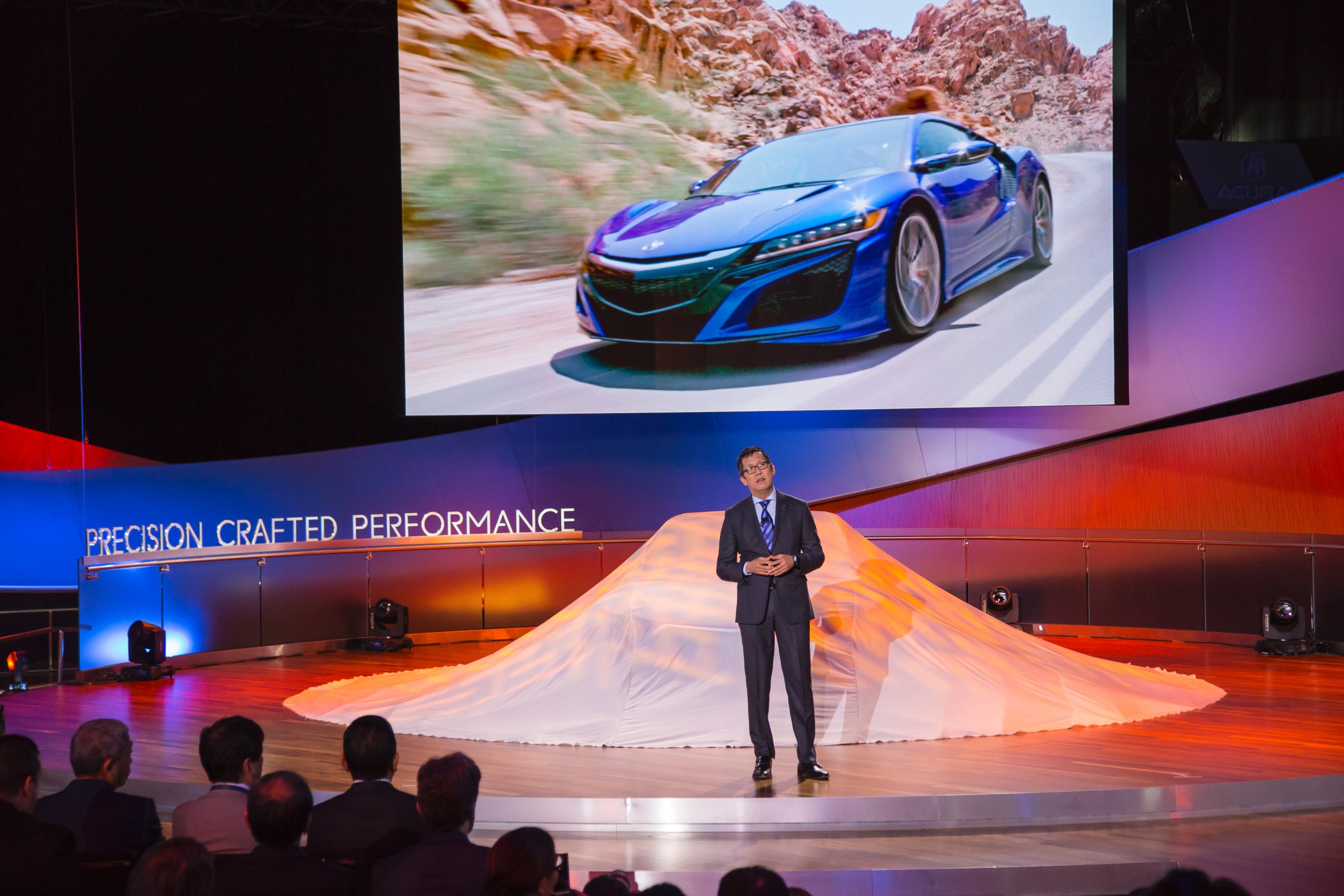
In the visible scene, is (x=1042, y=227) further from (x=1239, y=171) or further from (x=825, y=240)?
(x=1239, y=171)

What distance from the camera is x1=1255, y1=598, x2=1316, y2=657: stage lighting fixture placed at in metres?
10.1

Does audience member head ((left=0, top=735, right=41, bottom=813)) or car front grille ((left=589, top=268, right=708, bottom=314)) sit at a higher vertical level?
car front grille ((left=589, top=268, right=708, bottom=314))

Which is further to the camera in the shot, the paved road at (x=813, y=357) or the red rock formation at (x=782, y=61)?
the red rock formation at (x=782, y=61)

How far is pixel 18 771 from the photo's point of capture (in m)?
3.66

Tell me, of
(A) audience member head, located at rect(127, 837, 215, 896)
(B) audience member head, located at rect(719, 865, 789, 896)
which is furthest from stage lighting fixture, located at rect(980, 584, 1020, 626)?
(A) audience member head, located at rect(127, 837, 215, 896)

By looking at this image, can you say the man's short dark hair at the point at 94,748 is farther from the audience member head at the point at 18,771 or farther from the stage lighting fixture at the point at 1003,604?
the stage lighting fixture at the point at 1003,604

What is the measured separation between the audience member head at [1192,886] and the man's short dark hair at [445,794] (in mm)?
1613

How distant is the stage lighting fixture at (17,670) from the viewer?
30.3 feet

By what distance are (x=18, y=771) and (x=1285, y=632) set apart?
29.5ft

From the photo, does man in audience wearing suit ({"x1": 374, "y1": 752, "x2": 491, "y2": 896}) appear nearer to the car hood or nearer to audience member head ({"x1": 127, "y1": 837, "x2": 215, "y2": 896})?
audience member head ({"x1": 127, "y1": 837, "x2": 215, "y2": 896})

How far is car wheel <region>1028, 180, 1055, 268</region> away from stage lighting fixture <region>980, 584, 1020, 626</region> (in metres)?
2.69

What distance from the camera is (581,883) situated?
462 cm

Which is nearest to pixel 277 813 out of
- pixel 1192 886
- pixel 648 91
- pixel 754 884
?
pixel 754 884

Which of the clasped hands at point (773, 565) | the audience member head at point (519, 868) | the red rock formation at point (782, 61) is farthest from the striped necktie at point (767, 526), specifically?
the red rock formation at point (782, 61)
